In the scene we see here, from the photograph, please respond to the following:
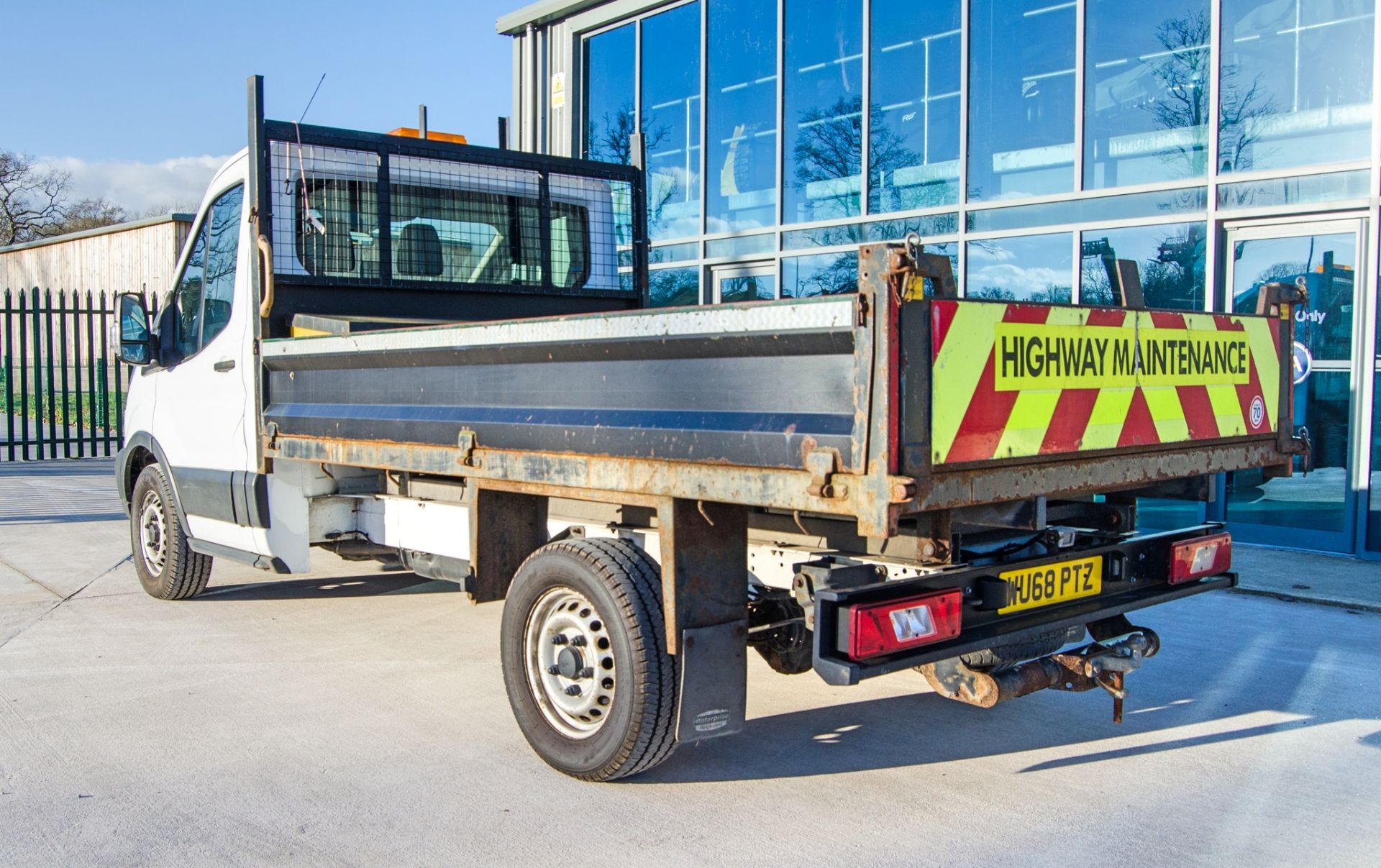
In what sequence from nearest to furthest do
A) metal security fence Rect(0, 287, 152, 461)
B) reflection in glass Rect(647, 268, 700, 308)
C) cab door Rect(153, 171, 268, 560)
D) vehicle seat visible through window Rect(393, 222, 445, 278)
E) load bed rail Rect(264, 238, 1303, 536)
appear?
1. load bed rail Rect(264, 238, 1303, 536)
2. cab door Rect(153, 171, 268, 560)
3. vehicle seat visible through window Rect(393, 222, 445, 278)
4. reflection in glass Rect(647, 268, 700, 308)
5. metal security fence Rect(0, 287, 152, 461)

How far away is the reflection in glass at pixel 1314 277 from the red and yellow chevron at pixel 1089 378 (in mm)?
4356

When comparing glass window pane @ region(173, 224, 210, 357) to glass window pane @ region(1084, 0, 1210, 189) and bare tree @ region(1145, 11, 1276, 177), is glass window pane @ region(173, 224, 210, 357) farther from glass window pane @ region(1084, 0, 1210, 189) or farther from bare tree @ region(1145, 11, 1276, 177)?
bare tree @ region(1145, 11, 1276, 177)

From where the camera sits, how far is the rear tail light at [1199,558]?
4.27 meters

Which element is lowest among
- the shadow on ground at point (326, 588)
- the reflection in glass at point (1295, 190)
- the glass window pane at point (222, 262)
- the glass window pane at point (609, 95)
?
the shadow on ground at point (326, 588)

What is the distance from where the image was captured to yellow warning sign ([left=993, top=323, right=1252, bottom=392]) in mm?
3408

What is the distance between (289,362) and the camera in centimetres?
558

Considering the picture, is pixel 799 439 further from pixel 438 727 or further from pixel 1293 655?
pixel 1293 655

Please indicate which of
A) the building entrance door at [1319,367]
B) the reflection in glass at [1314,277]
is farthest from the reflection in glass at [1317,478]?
the reflection in glass at [1314,277]

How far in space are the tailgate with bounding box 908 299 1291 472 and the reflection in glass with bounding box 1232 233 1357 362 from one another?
4294mm

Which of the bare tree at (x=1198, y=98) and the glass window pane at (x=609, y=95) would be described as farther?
A: the glass window pane at (x=609, y=95)

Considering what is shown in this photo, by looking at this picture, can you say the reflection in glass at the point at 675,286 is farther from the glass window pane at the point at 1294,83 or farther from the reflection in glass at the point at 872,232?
the glass window pane at the point at 1294,83

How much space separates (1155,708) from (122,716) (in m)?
4.30

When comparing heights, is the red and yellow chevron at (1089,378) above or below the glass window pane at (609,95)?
below

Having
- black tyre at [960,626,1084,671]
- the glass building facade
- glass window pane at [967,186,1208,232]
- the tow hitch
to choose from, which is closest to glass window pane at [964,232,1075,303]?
the glass building facade
